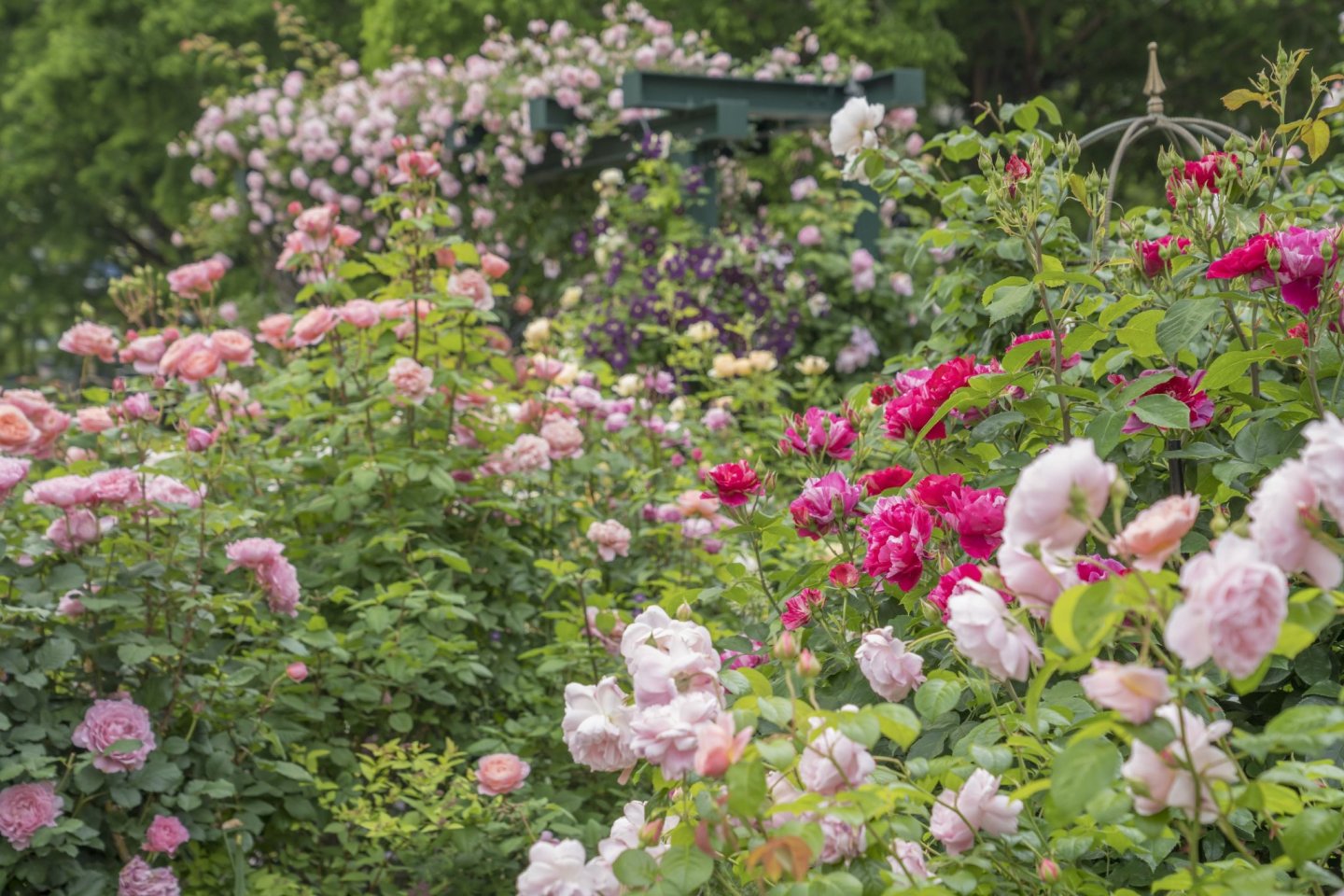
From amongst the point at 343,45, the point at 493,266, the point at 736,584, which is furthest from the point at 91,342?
the point at 343,45

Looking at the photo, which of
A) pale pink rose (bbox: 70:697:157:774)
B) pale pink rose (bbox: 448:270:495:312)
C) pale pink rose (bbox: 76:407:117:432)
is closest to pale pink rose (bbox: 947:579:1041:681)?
pale pink rose (bbox: 70:697:157:774)

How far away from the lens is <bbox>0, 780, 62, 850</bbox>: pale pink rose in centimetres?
199

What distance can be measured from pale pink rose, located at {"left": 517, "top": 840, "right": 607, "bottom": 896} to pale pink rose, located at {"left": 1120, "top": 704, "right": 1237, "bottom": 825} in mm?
473

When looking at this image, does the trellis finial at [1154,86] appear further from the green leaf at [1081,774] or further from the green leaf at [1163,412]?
the green leaf at [1081,774]

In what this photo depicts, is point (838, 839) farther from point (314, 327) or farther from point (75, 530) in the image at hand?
point (314, 327)

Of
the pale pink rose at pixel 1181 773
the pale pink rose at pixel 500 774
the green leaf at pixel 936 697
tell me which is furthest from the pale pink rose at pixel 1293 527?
the pale pink rose at pixel 500 774

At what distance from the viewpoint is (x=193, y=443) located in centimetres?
256

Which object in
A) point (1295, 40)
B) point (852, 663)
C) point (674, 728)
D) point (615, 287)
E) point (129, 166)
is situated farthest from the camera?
point (129, 166)

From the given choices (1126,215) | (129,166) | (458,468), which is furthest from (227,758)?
(129,166)

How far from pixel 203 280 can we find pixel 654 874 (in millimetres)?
2432

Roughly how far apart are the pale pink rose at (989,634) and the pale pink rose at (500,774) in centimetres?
129

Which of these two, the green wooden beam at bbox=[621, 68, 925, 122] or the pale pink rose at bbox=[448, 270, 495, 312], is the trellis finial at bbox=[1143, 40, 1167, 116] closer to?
the pale pink rose at bbox=[448, 270, 495, 312]

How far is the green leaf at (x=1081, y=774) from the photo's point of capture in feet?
2.66

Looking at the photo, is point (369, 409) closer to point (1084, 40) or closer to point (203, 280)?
point (203, 280)
